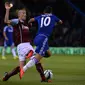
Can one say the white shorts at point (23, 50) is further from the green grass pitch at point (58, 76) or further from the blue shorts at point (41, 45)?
the green grass pitch at point (58, 76)

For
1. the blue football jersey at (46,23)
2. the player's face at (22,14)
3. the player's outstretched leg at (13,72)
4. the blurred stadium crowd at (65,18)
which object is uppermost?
the player's face at (22,14)

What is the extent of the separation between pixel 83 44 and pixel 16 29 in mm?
21577

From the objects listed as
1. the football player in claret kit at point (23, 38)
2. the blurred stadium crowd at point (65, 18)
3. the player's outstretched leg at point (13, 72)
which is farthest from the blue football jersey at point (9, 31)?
the football player in claret kit at point (23, 38)

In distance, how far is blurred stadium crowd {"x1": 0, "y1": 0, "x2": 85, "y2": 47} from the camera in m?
34.9

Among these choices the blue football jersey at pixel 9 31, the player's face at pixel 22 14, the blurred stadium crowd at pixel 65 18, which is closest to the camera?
the player's face at pixel 22 14

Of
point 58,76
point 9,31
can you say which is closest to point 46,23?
point 58,76

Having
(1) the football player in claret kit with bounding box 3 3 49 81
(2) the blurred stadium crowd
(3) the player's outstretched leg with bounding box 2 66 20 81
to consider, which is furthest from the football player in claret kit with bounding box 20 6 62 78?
(2) the blurred stadium crowd

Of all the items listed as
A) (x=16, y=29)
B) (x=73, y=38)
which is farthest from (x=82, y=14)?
(x=16, y=29)

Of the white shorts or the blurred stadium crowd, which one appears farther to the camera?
the blurred stadium crowd

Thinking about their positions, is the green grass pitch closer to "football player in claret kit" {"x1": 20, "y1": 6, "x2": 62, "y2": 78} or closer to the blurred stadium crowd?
"football player in claret kit" {"x1": 20, "y1": 6, "x2": 62, "y2": 78}

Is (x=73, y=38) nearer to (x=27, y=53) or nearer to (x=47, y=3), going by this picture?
(x=47, y=3)

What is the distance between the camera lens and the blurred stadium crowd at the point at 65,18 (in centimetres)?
3494

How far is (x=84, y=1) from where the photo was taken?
37438mm

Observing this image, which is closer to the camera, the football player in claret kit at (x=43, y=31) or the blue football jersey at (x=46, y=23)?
the football player in claret kit at (x=43, y=31)
